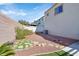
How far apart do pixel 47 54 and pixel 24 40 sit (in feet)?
2.55

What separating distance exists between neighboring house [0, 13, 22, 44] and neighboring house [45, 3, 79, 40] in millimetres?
957

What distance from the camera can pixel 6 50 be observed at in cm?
545

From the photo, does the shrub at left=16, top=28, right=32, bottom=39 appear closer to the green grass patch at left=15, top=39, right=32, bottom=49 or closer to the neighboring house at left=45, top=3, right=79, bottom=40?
the green grass patch at left=15, top=39, right=32, bottom=49

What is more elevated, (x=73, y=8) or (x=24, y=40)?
(x=73, y=8)

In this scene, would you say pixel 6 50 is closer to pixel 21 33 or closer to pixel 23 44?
pixel 23 44

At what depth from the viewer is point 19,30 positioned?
5.97m

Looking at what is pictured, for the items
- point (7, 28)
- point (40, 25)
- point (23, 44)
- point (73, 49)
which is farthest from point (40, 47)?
point (7, 28)

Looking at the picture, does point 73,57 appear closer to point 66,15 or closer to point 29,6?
point 66,15

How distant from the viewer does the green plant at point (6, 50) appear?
5438 mm

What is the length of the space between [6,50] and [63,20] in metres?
2.03

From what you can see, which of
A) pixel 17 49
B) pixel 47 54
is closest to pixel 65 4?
pixel 47 54

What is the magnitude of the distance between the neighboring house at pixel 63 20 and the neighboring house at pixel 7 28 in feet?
3.14

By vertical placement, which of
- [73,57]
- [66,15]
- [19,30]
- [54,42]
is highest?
[66,15]

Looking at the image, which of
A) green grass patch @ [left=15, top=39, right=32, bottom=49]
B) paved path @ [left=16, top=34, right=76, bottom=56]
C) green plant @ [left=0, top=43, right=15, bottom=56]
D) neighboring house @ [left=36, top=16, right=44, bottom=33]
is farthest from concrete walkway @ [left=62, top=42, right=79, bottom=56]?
green plant @ [left=0, top=43, right=15, bottom=56]
